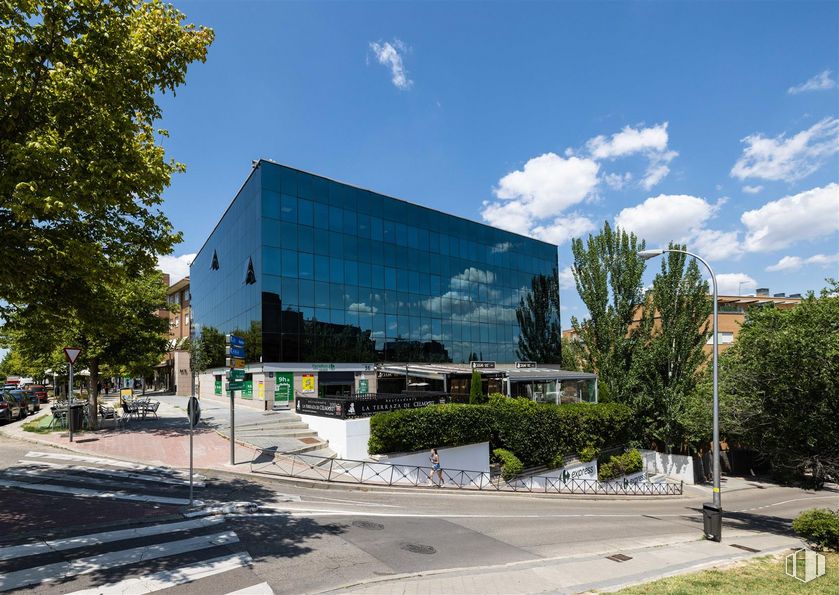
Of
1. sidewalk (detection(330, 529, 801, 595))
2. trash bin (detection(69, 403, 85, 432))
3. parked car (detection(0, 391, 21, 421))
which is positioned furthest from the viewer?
parked car (detection(0, 391, 21, 421))

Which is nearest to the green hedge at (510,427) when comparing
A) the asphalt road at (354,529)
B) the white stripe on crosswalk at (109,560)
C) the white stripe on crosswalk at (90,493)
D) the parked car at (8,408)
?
the asphalt road at (354,529)

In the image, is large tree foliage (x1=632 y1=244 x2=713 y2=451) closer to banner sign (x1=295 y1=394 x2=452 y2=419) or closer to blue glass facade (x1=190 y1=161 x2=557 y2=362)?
blue glass facade (x1=190 y1=161 x2=557 y2=362)

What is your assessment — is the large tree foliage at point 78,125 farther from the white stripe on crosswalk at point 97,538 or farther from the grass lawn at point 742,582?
the grass lawn at point 742,582

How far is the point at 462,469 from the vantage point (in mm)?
21062

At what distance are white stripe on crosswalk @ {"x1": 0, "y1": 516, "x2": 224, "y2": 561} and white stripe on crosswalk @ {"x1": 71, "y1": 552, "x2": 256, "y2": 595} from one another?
6.86 feet

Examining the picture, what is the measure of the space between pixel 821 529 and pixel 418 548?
10.2 metres

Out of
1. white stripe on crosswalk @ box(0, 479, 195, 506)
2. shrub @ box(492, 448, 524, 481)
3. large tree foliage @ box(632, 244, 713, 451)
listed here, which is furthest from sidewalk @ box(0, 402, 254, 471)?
large tree foliage @ box(632, 244, 713, 451)

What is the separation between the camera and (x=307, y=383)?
29781 millimetres

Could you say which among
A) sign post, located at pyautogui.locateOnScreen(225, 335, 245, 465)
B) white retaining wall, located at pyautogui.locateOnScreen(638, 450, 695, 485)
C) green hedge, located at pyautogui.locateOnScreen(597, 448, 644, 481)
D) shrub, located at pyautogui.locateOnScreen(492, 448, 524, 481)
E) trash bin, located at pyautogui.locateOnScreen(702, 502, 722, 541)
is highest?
sign post, located at pyautogui.locateOnScreen(225, 335, 245, 465)

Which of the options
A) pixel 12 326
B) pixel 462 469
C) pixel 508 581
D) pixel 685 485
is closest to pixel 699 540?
pixel 508 581

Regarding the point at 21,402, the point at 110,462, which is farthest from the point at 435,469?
the point at 21,402

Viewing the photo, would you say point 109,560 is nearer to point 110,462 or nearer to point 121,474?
point 121,474

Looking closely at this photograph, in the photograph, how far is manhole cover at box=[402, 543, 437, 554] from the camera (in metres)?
9.56

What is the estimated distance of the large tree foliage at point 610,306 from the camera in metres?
34.3
